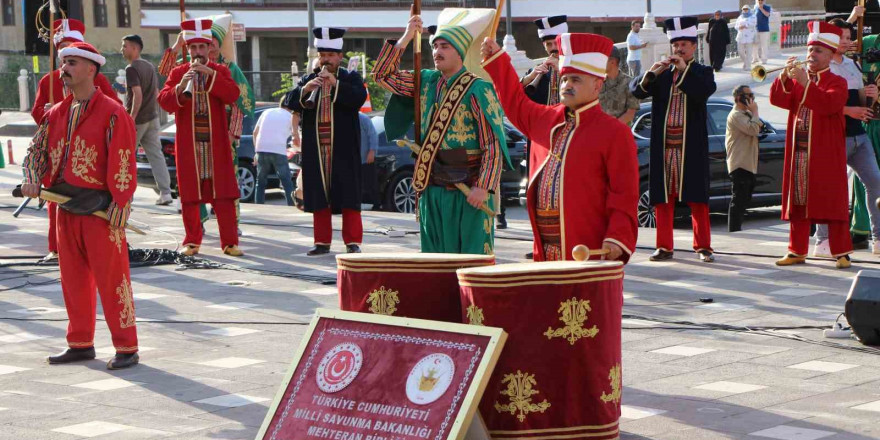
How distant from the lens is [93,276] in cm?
779

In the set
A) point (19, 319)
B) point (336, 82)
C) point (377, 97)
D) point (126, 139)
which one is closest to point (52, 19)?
point (336, 82)

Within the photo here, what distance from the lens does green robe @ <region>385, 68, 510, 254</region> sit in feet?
25.6

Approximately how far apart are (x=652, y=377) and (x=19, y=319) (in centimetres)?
445

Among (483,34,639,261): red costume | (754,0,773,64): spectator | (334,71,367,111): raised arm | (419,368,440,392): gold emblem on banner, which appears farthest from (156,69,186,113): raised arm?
(754,0,773,64): spectator

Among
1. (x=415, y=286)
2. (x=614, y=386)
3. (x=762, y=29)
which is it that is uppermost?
(x=762, y=29)

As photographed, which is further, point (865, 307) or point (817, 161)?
point (817, 161)

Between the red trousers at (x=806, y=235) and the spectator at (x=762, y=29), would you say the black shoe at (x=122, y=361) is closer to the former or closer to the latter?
the red trousers at (x=806, y=235)

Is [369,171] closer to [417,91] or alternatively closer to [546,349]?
[417,91]

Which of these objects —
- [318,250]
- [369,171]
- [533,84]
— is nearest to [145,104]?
[369,171]

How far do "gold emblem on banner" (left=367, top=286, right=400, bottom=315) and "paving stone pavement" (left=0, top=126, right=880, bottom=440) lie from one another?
2.83 ft

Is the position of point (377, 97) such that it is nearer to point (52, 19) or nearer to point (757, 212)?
point (757, 212)

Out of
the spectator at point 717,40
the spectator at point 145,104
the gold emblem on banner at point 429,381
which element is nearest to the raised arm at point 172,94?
the spectator at point 145,104

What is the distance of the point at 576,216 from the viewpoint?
20.9 feet

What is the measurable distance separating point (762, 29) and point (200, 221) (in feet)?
72.7
